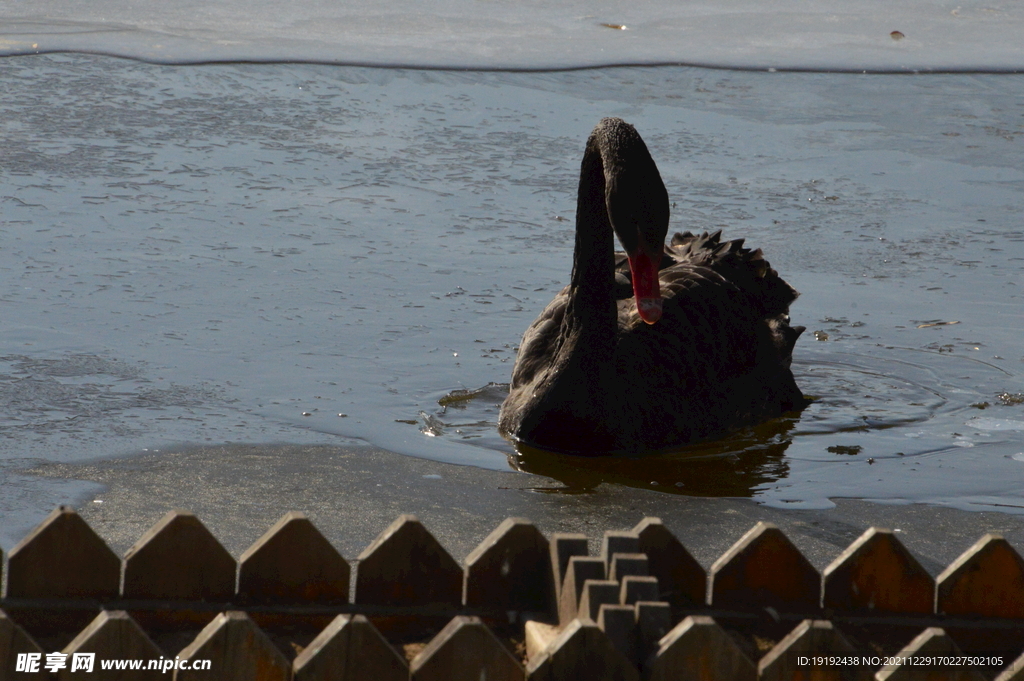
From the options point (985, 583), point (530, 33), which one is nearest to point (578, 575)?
point (985, 583)

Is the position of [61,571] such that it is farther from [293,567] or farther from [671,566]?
[671,566]

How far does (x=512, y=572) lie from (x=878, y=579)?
57 centimetres

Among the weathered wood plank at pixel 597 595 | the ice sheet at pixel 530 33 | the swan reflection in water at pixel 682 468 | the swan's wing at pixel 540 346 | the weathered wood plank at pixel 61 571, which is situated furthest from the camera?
the ice sheet at pixel 530 33

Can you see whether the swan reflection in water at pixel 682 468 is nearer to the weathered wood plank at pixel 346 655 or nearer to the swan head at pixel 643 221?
the swan head at pixel 643 221

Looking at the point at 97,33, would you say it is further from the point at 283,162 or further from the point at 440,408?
the point at 440,408

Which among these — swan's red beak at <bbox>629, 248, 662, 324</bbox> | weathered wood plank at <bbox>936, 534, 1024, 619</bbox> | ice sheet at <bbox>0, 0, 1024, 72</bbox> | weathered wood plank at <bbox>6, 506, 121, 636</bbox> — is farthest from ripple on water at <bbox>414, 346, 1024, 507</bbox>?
ice sheet at <bbox>0, 0, 1024, 72</bbox>

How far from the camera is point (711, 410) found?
4457 mm

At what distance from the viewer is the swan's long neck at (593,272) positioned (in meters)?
4.18

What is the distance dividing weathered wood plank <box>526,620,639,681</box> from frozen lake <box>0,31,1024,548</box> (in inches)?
73.4

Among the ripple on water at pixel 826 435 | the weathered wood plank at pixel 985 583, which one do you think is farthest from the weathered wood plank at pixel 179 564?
the ripple on water at pixel 826 435

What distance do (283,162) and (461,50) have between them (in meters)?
2.91

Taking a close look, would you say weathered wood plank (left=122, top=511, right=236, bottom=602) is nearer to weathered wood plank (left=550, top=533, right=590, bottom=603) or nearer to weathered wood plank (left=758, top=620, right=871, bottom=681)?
weathered wood plank (left=550, top=533, right=590, bottom=603)

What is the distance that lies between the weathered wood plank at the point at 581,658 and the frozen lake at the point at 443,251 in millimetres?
1863

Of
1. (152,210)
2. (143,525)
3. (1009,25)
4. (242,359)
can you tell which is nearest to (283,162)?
(152,210)
